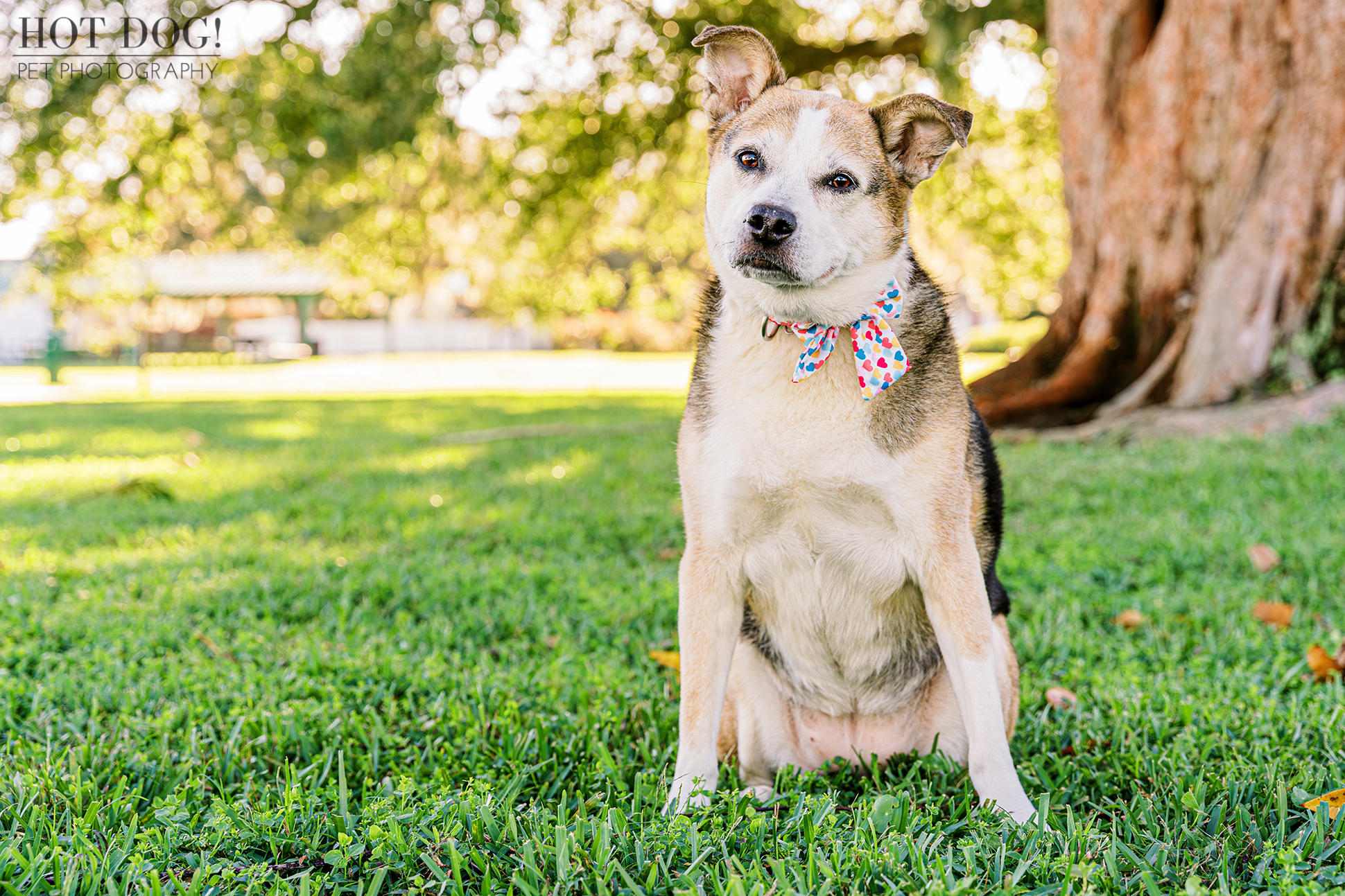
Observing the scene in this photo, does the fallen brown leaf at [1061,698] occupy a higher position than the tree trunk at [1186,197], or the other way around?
the tree trunk at [1186,197]

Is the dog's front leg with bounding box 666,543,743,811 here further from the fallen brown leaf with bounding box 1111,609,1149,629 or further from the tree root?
the tree root

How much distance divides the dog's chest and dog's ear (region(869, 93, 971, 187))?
59cm

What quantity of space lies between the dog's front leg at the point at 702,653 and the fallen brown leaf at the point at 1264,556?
316 centimetres

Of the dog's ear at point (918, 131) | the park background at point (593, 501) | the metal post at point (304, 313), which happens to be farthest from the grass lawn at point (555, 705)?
the metal post at point (304, 313)

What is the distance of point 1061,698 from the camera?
311 cm

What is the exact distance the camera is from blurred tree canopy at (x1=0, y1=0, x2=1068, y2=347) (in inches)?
371

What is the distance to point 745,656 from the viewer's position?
2730 millimetres

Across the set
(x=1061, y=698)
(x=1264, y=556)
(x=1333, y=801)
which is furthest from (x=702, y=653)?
(x=1264, y=556)

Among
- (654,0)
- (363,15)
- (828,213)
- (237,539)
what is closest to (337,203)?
(363,15)

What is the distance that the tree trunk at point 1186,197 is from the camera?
717cm

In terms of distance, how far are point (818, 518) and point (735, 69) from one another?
1.32 m

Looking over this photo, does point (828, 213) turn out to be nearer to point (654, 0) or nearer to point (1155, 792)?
point (1155, 792)

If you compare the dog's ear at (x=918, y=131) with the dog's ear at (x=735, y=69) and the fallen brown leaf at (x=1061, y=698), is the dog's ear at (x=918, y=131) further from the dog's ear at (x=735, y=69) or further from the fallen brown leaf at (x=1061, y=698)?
the fallen brown leaf at (x=1061, y=698)

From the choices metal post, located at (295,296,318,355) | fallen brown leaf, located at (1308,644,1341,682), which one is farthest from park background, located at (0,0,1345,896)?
metal post, located at (295,296,318,355)
